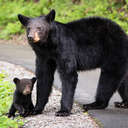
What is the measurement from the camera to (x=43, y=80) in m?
7.20

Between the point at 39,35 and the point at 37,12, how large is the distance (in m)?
12.5

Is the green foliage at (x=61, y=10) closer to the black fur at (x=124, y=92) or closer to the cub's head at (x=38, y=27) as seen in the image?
the black fur at (x=124, y=92)

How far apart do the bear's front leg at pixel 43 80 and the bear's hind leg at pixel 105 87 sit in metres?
0.76

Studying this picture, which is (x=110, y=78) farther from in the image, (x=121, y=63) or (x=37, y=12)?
(x=37, y=12)

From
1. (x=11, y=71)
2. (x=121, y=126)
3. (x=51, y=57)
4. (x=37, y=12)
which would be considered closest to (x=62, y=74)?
(x=51, y=57)

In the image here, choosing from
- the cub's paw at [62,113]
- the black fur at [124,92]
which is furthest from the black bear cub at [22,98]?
the black fur at [124,92]

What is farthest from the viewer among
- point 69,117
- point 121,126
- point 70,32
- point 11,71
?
point 11,71

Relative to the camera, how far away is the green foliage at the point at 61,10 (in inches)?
636

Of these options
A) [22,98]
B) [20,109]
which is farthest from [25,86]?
[20,109]

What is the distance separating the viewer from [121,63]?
24.6ft

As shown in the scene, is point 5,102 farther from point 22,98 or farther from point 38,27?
point 38,27

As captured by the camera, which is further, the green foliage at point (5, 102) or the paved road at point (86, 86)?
the paved road at point (86, 86)

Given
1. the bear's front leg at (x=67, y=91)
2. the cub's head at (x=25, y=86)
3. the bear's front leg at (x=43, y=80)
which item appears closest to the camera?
the cub's head at (x=25, y=86)

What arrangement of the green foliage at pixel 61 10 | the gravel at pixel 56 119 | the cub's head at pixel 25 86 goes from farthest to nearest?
the green foliage at pixel 61 10, the cub's head at pixel 25 86, the gravel at pixel 56 119
